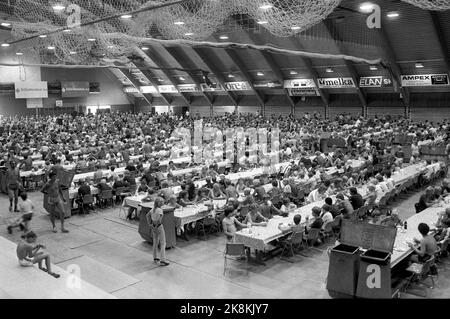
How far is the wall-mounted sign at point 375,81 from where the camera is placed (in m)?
30.0

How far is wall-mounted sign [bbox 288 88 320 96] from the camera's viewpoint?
3466 cm

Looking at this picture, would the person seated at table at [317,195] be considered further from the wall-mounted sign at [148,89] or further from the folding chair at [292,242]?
the wall-mounted sign at [148,89]

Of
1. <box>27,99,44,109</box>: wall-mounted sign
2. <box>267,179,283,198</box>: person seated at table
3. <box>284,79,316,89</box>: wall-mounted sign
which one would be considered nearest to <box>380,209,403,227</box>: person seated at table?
<box>267,179,283,198</box>: person seated at table

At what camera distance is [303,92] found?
35.4 metres

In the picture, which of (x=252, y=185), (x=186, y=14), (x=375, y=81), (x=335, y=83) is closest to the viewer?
(x=252, y=185)

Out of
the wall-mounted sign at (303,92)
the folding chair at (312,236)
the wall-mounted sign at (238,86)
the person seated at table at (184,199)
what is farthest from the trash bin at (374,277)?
the wall-mounted sign at (238,86)

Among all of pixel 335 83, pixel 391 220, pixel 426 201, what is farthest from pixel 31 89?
pixel 391 220

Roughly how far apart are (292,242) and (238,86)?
3039 centimetres

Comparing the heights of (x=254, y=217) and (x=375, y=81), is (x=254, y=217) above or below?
below

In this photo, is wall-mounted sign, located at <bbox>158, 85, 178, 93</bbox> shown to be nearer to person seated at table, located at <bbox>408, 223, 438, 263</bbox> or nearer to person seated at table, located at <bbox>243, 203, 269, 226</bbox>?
person seated at table, located at <bbox>243, 203, 269, 226</bbox>

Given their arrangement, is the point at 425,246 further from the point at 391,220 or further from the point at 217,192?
the point at 217,192

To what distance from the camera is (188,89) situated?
43.8 m
